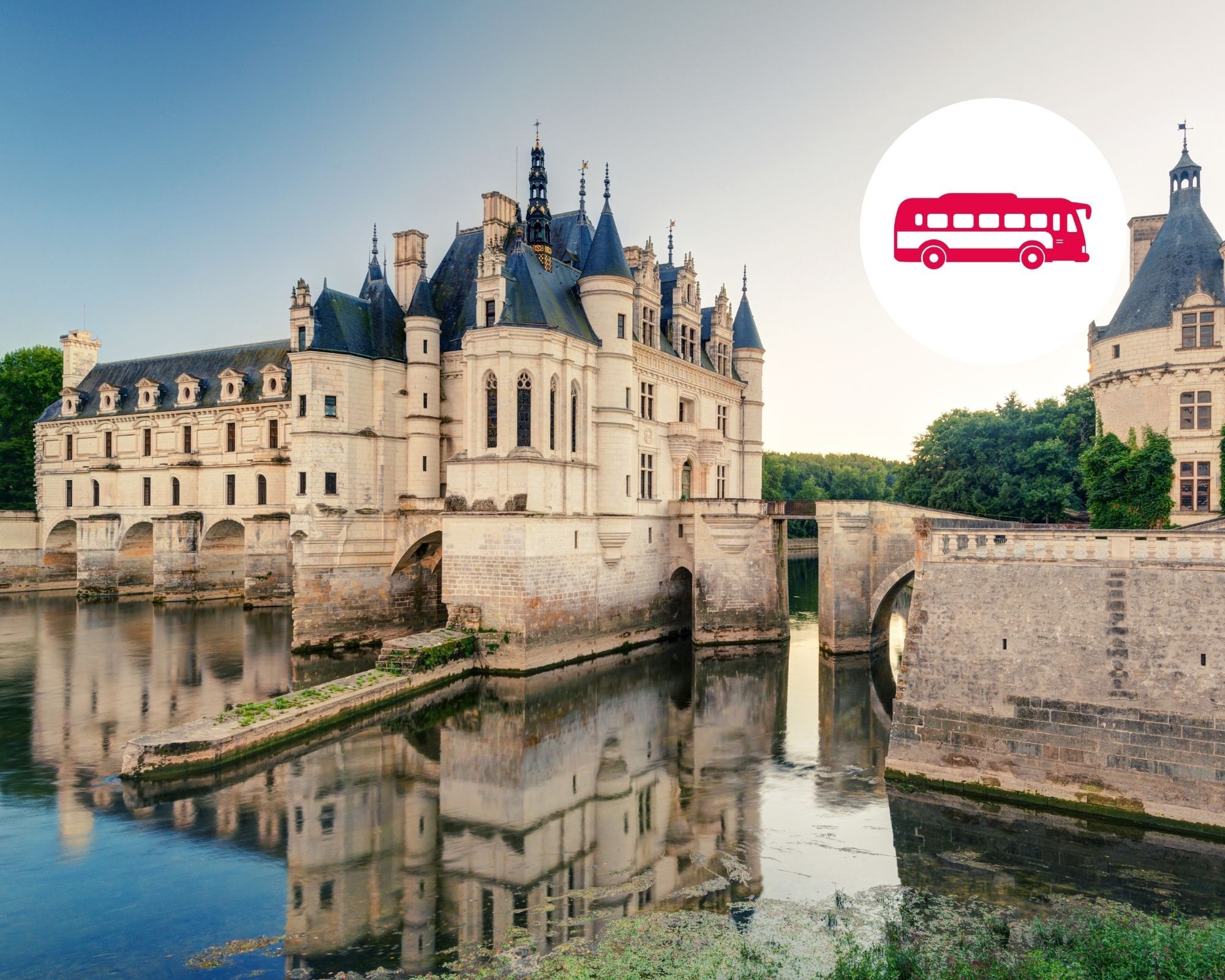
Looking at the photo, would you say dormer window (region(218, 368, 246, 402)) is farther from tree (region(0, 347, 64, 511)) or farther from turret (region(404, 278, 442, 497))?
tree (region(0, 347, 64, 511))

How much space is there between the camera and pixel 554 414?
90.8 feet

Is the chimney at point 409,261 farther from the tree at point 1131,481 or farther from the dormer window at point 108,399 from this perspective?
the dormer window at point 108,399

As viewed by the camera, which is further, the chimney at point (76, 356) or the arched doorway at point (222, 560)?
the chimney at point (76, 356)

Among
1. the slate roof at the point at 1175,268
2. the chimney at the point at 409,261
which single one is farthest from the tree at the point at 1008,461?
the chimney at the point at 409,261

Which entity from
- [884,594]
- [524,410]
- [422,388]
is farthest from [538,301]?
[884,594]

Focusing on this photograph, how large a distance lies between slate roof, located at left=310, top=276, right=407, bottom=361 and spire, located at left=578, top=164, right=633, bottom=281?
8512 millimetres

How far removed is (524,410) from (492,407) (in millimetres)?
1213

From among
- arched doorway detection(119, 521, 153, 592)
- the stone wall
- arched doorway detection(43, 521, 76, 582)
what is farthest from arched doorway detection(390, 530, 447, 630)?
arched doorway detection(43, 521, 76, 582)

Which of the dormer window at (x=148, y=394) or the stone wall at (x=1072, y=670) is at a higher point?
the dormer window at (x=148, y=394)

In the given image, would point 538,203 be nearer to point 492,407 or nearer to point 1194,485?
point 492,407

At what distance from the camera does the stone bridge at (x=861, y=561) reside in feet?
94.7

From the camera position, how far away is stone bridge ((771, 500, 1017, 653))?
2888cm

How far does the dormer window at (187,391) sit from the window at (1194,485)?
48276 millimetres

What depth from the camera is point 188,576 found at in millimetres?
44875
